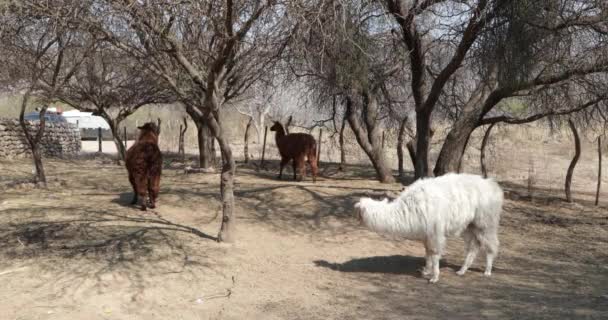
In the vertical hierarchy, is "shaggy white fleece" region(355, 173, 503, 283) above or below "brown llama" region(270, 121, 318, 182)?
below

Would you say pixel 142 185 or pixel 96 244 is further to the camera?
pixel 142 185

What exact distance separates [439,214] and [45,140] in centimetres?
1931

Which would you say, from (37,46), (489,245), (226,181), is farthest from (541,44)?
(37,46)

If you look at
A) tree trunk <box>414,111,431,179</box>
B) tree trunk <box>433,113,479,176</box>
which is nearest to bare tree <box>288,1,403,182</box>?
tree trunk <box>414,111,431,179</box>

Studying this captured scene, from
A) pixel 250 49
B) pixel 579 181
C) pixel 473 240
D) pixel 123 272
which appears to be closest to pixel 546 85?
pixel 473 240

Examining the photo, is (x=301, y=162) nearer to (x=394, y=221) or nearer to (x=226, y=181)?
(x=226, y=181)

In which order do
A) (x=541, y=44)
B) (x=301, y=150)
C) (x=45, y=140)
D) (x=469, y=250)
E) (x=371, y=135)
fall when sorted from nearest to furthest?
(x=469, y=250) < (x=541, y=44) < (x=301, y=150) < (x=371, y=135) < (x=45, y=140)

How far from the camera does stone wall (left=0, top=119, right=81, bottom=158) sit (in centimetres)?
1813

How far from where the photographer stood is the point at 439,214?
6000 mm

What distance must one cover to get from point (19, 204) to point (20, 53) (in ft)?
11.5

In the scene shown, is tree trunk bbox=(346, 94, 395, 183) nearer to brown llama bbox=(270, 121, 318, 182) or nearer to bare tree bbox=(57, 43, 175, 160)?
brown llama bbox=(270, 121, 318, 182)

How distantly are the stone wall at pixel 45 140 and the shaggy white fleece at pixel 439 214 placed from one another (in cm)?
1600

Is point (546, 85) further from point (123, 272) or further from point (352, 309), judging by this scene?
point (123, 272)

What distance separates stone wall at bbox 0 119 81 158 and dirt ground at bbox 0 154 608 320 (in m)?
8.49
